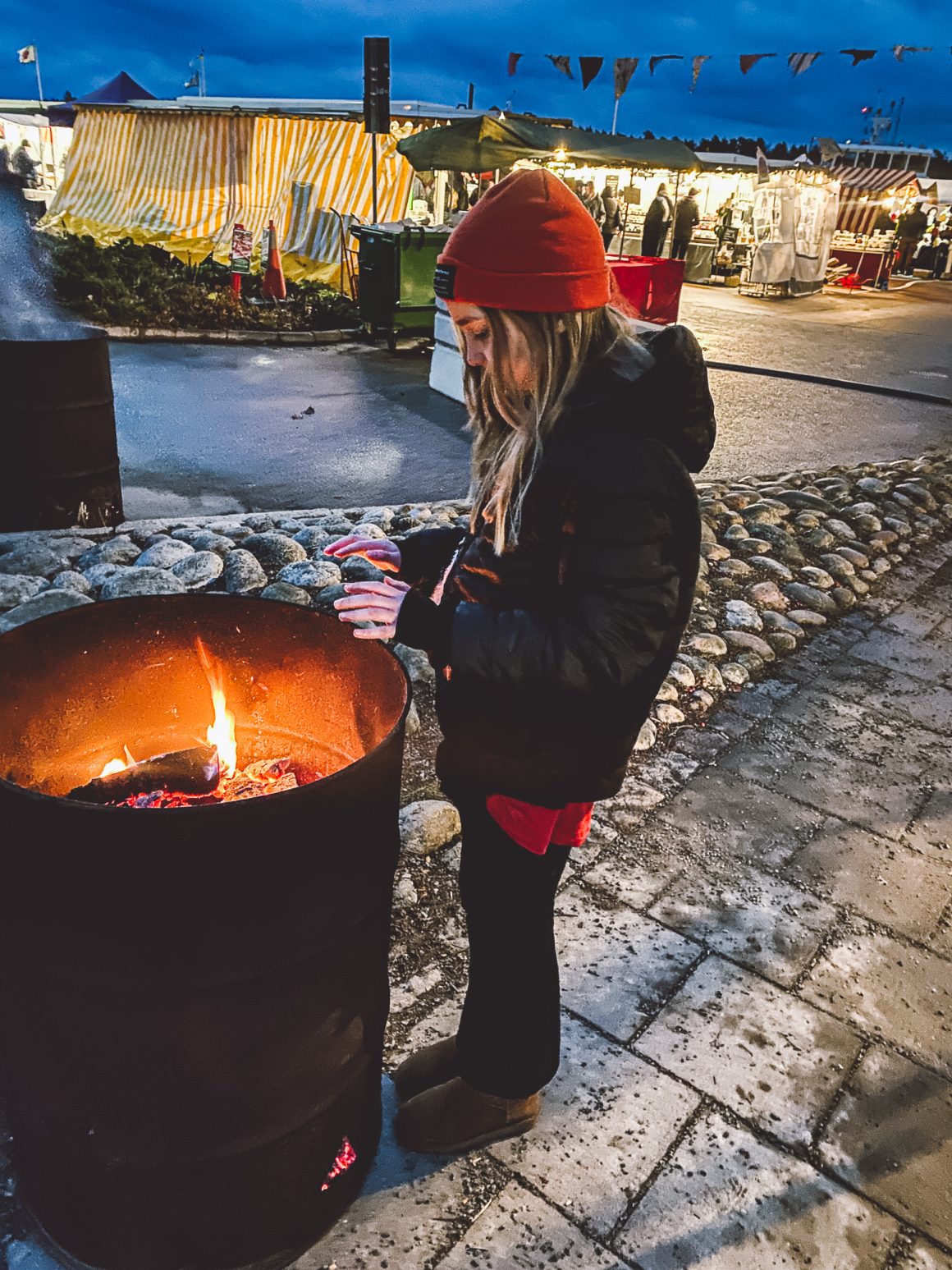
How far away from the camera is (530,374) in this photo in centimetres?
164

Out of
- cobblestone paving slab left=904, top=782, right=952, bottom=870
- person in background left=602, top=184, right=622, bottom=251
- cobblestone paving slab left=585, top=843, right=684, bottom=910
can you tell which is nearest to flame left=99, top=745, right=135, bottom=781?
cobblestone paving slab left=585, top=843, right=684, bottom=910

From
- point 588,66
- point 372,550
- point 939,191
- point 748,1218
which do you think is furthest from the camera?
point 939,191

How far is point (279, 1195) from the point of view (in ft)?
5.86

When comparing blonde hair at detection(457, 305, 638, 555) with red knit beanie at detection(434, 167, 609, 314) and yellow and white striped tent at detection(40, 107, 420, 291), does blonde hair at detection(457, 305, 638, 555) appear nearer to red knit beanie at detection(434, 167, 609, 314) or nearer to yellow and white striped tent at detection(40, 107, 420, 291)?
Result: red knit beanie at detection(434, 167, 609, 314)

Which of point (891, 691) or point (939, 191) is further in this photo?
point (939, 191)

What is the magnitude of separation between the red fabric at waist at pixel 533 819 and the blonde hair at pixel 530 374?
21.1 inches

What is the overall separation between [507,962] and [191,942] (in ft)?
2.76

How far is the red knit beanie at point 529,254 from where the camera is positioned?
1577 millimetres

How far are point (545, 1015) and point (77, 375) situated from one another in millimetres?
4354

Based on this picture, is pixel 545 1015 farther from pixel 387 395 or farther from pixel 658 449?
pixel 387 395

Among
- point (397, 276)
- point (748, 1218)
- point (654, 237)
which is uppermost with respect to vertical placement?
point (654, 237)

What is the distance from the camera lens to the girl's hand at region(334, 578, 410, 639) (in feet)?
5.61

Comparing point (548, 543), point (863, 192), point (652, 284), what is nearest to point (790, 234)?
point (863, 192)

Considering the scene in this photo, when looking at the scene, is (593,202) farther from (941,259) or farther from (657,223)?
(941,259)
